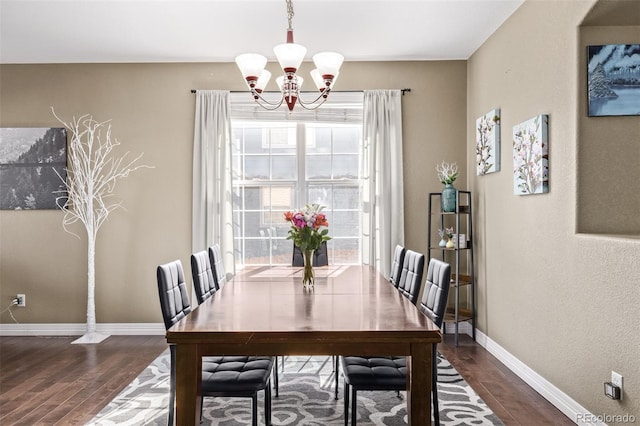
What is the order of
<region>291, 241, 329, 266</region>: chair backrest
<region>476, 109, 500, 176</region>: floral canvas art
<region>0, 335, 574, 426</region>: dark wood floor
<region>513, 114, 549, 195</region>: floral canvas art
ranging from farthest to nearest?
<region>291, 241, 329, 266</region>: chair backrest → <region>476, 109, 500, 176</region>: floral canvas art → <region>513, 114, 549, 195</region>: floral canvas art → <region>0, 335, 574, 426</region>: dark wood floor

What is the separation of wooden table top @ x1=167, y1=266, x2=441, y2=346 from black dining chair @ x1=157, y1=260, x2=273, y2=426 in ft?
0.55

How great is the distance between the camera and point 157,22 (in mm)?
3912

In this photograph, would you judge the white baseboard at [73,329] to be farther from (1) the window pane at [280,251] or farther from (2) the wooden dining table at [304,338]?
(2) the wooden dining table at [304,338]

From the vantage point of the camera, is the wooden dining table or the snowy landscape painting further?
the snowy landscape painting

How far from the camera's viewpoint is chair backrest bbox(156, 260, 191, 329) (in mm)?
2320

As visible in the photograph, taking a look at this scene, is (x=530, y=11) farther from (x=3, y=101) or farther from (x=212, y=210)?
(x=3, y=101)

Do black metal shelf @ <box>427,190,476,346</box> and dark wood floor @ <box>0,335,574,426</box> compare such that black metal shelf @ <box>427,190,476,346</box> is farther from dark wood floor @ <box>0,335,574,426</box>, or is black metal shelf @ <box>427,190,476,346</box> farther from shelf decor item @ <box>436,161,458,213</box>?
dark wood floor @ <box>0,335,574,426</box>

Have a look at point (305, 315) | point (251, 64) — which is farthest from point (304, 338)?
point (251, 64)

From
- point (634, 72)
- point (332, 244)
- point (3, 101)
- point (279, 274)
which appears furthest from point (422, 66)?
point (3, 101)

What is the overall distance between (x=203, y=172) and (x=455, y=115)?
2.64 metres

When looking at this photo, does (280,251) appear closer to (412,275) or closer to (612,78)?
(412,275)

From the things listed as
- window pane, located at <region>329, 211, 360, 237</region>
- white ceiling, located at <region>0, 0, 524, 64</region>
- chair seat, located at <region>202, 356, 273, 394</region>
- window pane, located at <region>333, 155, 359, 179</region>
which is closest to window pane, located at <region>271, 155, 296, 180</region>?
window pane, located at <region>333, 155, 359, 179</region>

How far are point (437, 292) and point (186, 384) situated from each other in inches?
50.8

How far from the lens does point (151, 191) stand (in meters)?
4.87
